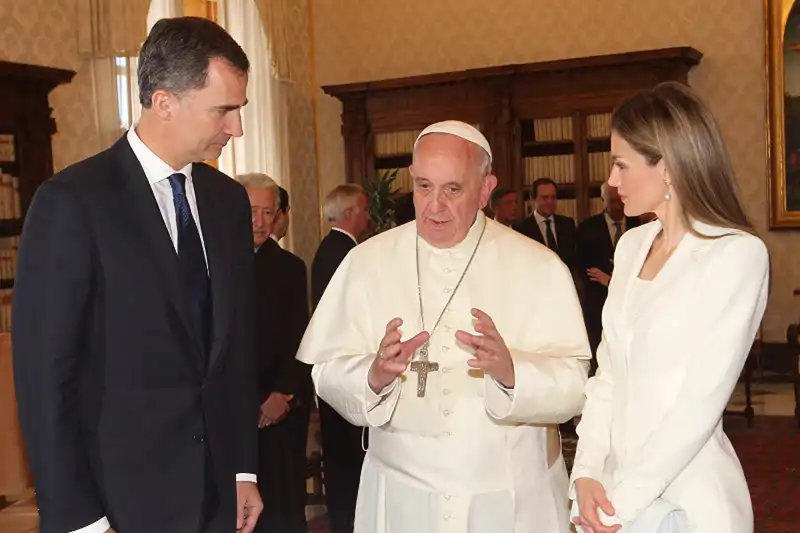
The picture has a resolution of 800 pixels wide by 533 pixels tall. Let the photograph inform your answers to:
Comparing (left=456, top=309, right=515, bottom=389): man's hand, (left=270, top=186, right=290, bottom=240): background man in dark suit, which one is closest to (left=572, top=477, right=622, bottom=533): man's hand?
(left=456, top=309, right=515, bottom=389): man's hand

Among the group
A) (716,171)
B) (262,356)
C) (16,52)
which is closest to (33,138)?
(16,52)

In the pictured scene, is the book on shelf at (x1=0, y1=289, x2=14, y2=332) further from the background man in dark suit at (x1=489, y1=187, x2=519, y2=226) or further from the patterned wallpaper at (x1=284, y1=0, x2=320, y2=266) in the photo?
the patterned wallpaper at (x1=284, y1=0, x2=320, y2=266)

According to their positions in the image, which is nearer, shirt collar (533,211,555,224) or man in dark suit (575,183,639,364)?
man in dark suit (575,183,639,364)

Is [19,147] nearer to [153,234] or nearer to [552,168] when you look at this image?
[552,168]

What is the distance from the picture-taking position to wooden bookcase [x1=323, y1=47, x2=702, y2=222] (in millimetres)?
10828

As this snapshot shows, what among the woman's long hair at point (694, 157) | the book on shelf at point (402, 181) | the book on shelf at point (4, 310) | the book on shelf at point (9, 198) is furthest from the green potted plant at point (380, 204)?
the woman's long hair at point (694, 157)

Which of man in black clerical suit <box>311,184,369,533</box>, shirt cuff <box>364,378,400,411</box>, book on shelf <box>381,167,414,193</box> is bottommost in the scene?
man in black clerical suit <box>311,184,369,533</box>

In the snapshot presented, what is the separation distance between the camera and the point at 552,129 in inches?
444

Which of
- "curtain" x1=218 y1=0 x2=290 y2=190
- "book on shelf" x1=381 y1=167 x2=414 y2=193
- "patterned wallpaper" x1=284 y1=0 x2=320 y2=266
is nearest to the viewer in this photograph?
"curtain" x1=218 y1=0 x2=290 y2=190

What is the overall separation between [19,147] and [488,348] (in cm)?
645

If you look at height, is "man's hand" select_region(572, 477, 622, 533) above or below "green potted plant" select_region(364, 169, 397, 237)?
below

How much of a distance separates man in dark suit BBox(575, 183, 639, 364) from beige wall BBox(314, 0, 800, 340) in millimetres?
2973

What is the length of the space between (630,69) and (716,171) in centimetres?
894

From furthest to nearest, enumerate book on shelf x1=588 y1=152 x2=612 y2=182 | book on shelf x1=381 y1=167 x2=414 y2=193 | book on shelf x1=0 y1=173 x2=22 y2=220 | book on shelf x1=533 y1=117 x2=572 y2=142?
book on shelf x1=381 y1=167 x2=414 y2=193 → book on shelf x1=533 y1=117 x2=572 y2=142 → book on shelf x1=588 y1=152 x2=612 y2=182 → book on shelf x1=0 y1=173 x2=22 y2=220
